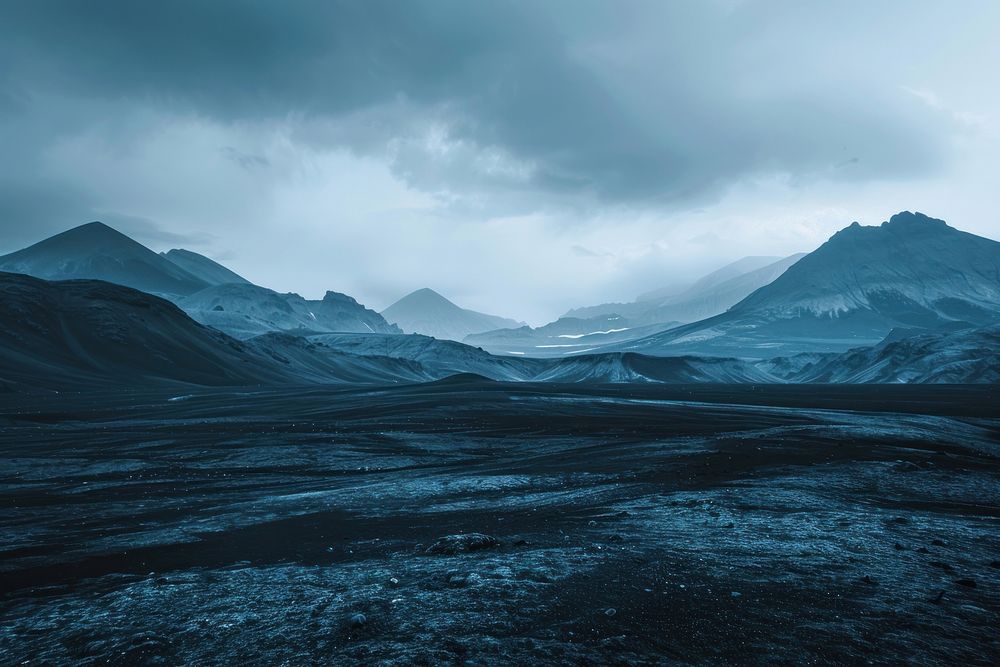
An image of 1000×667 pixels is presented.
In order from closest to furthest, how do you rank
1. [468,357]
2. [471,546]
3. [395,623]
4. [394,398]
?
[395,623]
[471,546]
[394,398]
[468,357]

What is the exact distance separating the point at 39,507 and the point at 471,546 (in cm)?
1266

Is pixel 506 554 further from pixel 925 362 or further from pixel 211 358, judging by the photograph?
pixel 925 362

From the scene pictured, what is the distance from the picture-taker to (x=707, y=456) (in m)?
22.4

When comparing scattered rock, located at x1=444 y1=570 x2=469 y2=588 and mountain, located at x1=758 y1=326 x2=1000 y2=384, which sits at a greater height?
mountain, located at x1=758 y1=326 x2=1000 y2=384

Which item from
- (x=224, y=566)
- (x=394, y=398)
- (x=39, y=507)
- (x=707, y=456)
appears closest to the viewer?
(x=224, y=566)

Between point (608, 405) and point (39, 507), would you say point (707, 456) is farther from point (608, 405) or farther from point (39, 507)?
point (608, 405)

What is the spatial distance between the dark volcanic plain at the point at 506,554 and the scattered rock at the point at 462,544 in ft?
0.16

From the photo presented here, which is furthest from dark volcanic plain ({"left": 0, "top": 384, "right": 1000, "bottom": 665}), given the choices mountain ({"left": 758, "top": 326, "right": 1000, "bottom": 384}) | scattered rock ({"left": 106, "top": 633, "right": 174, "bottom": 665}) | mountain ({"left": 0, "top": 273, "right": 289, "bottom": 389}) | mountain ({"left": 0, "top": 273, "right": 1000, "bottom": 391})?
mountain ({"left": 758, "top": 326, "right": 1000, "bottom": 384})

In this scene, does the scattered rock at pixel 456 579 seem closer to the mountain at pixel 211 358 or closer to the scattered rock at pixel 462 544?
the scattered rock at pixel 462 544

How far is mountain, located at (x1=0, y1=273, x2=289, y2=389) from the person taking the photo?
7381cm

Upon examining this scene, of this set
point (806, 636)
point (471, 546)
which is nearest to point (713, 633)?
point (806, 636)

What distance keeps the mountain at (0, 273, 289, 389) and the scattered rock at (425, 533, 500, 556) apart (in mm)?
70383

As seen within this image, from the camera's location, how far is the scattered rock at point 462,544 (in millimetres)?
10852

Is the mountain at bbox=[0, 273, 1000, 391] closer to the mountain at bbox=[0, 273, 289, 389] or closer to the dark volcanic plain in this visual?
the mountain at bbox=[0, 273, 289, 389]
